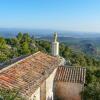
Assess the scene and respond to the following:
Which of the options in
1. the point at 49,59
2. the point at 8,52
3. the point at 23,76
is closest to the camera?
the point at 23,76

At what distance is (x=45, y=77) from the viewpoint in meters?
11.5

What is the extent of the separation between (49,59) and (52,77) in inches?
73.3

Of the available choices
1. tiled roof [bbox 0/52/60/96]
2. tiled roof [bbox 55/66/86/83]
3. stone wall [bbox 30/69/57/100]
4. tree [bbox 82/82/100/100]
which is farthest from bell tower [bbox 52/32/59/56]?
tree [bbox 82/82/100/100]

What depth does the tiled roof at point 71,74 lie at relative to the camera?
1420 centimetres

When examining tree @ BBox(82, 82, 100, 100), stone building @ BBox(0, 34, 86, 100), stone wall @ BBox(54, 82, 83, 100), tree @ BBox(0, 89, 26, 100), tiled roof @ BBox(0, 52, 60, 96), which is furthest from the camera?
stone wall @ BBox(54, 82, 83, 100)

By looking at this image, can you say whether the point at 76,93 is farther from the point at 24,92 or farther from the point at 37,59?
the point at 24,92

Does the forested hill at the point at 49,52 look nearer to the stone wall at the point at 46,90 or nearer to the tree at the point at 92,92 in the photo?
the tree at the point at 92,92

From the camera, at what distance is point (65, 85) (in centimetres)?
1434

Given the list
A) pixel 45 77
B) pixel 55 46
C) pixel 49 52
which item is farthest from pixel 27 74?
pixel 49 52

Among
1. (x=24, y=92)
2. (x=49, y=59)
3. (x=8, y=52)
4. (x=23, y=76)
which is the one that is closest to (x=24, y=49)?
(x=8, y=52)

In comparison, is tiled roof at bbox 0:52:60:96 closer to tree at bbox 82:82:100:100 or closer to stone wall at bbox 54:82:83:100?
stone wall at bbox 54:82:83:100

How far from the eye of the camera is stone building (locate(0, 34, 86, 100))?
9827 millimetres

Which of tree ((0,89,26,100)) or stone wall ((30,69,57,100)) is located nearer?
tree ((0,89,26,100))

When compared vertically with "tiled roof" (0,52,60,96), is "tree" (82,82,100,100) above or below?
below
